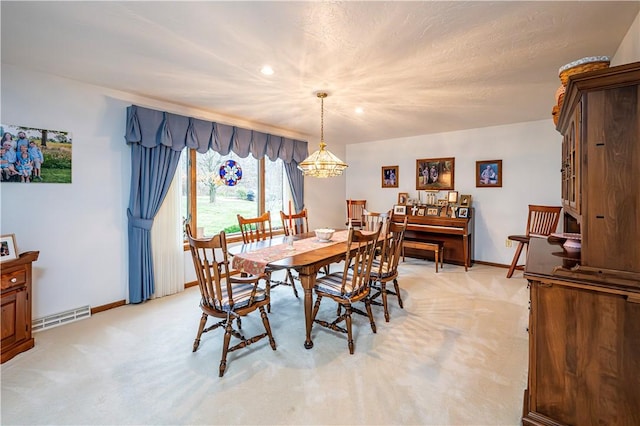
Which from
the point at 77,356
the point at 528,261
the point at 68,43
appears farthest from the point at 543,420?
the point at 68,43

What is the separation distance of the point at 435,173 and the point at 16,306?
226 inches

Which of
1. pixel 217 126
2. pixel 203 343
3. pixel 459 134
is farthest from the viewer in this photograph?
pixel 459 134

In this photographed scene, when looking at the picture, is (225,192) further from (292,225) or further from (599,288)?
(599,288)

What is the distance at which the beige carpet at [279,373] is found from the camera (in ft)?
5.58

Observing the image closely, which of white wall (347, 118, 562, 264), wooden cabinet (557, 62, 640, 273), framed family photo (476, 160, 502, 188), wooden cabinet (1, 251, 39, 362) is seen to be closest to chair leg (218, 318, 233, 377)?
wooden cabinet (1, 251, 39, 362)

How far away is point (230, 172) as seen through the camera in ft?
14.6

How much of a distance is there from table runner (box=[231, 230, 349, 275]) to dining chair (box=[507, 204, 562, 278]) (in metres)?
2.89

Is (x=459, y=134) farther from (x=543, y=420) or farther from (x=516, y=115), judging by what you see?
(x=543, y=420)

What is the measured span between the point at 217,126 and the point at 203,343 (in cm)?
281

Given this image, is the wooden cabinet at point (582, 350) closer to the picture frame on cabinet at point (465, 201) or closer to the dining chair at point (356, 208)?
the picture frame on cabinet at point (465, 201)

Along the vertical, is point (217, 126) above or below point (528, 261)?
above

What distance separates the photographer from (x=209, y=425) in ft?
5.29

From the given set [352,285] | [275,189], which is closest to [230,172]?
[275,189]

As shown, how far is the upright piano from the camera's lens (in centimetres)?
482
